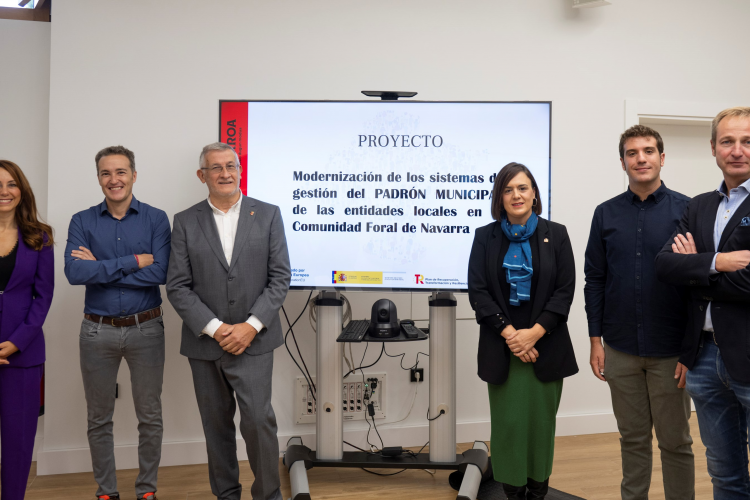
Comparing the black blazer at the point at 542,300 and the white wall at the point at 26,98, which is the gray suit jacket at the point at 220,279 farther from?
the white wall at the point at 26,98

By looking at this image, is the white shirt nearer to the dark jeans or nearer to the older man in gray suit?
the older man in gray suit

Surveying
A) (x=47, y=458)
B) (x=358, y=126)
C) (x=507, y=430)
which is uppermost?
(x=358, y=126)

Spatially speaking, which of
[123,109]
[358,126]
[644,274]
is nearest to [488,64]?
[358,126]

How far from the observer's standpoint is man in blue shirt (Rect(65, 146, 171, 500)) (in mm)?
2438

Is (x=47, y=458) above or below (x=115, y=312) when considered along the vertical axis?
below

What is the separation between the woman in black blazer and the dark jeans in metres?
0.49

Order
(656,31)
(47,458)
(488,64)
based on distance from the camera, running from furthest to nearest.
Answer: (656,31)
(488,64)
(47,458)

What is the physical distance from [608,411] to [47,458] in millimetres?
3445

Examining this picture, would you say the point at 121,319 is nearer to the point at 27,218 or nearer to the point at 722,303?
the point at 27,218

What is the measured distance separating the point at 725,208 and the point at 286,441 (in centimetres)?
257

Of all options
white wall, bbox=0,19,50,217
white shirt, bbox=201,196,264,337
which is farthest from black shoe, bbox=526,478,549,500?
white wall, bbox=0,19,50,217

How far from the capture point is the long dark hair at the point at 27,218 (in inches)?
86.3

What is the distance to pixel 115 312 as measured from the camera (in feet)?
8.00

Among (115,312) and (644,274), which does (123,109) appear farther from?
(644,274)
